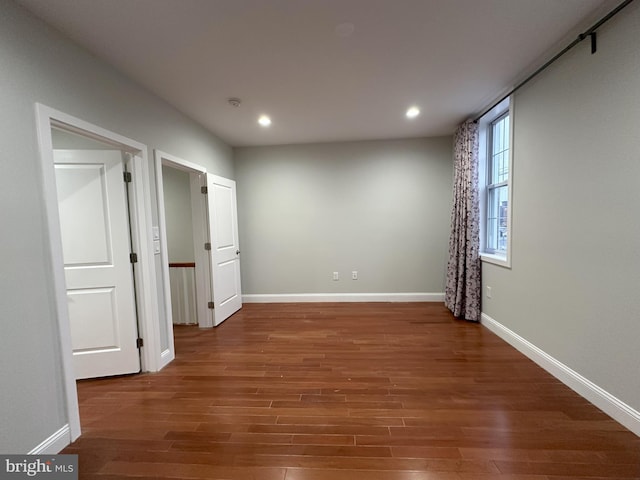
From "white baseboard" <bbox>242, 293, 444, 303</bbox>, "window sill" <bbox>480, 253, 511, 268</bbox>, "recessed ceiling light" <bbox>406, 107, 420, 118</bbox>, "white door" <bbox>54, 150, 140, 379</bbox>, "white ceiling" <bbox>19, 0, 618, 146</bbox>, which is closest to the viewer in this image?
"white ceiling" <bbox>19, 0, 618, 146</bbox>

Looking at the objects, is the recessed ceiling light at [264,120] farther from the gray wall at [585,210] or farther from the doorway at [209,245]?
the gray wall at [585,210]

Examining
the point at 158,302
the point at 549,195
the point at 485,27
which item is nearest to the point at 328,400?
the point at 158,302

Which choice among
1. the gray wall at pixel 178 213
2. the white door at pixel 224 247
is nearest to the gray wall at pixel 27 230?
the white door at pixel 224 247

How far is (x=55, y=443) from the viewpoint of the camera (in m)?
1.61

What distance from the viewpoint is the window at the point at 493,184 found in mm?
3312

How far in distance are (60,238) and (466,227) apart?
3.93 meters

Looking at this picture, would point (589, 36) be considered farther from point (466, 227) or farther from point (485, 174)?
point (466, 227)

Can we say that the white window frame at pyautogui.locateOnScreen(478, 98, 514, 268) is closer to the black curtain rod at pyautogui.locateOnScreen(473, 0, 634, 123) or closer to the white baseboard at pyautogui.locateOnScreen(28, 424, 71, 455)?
the black curtain rod at pyautogui.locateOnScreen(473, 0, 634, 123)

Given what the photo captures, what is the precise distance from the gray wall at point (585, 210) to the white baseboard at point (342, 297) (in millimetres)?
1691

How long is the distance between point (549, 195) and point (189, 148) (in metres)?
3.60

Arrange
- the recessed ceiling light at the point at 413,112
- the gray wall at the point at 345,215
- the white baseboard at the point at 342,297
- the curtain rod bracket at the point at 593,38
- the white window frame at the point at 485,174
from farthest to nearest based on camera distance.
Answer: the white baseboard at the point at 342,297 < the gray wall at the point at 345,215 < the white window frame at the point at 485,174 < the recessed ceiling light at the point at 413,112 < the curtain rod bracket at the point at 593,38

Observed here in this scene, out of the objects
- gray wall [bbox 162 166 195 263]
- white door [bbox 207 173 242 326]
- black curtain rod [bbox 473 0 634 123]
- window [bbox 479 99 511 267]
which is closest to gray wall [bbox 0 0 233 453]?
white door [bbox 207 173 242 326]

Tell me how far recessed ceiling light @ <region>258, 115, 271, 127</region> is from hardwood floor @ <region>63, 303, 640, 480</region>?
2610 millimetres

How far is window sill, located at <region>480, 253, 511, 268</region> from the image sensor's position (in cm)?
292
